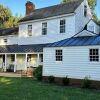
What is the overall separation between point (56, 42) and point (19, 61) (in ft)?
44.3

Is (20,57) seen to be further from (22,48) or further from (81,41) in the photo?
(81,41)

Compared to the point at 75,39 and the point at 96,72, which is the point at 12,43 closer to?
the point at 75,39

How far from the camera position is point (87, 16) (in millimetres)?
37906

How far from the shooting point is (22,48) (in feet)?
127

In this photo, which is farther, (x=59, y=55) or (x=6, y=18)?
(x=6, y=18)

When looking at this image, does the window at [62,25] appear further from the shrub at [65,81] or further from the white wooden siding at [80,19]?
the shrub at [65,81]

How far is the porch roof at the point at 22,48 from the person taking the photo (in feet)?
119

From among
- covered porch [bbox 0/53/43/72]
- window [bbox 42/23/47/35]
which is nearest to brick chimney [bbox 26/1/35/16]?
window [bbox 42/23/47/35]

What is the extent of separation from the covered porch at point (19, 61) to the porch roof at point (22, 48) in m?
0.69

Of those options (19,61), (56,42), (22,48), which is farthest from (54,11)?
(56,42)

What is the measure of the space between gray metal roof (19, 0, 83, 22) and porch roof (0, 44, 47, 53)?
156 inches

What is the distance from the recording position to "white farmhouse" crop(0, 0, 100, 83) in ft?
79.0

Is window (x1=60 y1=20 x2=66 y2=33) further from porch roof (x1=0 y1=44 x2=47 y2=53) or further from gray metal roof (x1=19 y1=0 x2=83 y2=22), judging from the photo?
porch roof (x1=0 y1=44 x2=47 y2=53)

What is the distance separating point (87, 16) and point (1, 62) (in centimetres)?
1500
